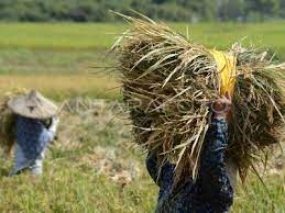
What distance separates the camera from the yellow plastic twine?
13.3 ft

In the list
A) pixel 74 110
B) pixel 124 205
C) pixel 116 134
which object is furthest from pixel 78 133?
pixel 124 205

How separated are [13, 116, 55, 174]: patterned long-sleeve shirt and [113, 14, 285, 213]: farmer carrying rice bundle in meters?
5.37

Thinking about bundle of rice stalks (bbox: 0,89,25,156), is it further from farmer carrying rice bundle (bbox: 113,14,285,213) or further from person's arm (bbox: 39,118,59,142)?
farmer carrying rice bundle (bbox: 113,14,285,213)

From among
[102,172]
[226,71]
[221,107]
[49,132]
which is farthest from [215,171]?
[49,132]

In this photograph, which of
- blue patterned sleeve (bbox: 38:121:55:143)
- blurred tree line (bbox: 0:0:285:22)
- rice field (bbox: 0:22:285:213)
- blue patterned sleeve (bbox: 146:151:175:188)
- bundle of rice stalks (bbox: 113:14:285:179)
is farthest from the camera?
blurred tree line (bbox: 0:0:285:22)

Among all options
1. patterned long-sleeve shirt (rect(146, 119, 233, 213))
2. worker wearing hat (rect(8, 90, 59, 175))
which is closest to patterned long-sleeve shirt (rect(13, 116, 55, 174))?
worker wearing hat (rect(8, 90, 59, 175))

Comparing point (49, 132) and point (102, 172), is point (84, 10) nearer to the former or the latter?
point (49, 132)

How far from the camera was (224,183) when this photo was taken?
4172mm

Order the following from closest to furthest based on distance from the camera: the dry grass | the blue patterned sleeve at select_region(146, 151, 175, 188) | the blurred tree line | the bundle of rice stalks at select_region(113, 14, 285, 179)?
the bundle of rice stalks at select_region(113, 14, 285, 179) → the blue patterned sleeve at select_region(146, 151, 175, 188) → the dry grass → the blurred tree line

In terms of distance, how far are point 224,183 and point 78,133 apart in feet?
30.9

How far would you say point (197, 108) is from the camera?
3.99 m

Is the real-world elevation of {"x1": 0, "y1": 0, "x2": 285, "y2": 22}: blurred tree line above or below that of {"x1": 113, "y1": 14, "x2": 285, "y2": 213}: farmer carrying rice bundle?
below

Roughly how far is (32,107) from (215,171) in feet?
19.1

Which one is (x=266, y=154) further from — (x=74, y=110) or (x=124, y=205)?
(x=74, y=110)
